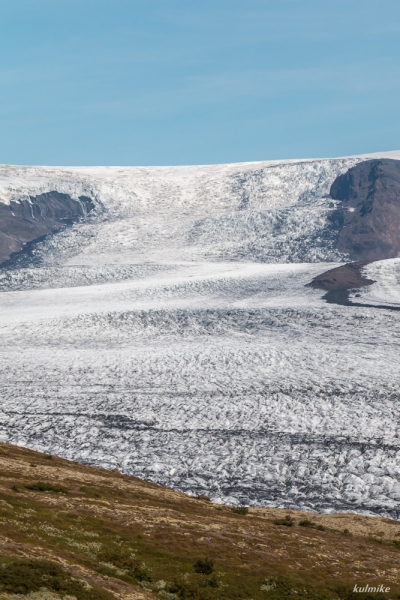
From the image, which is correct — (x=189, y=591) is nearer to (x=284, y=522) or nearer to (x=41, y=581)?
(x=41, y=581)

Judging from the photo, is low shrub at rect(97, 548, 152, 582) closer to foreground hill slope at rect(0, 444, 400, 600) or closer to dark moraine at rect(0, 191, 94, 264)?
foreground hill slope at rect(0, 444, 400, 600)

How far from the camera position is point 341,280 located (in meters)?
74.9

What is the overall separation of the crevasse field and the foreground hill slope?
6.89 m

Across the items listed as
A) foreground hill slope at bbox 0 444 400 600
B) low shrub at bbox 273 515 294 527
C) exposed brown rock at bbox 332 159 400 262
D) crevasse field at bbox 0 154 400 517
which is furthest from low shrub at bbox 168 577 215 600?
exposed brown rock at bbox 332 159 400 262

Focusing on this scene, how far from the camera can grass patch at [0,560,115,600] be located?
10.0m

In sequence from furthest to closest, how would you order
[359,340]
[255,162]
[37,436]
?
[255,162] → [359,340] → [37,436]

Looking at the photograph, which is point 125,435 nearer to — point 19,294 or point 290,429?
point 290,429

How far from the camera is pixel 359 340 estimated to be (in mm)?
50188

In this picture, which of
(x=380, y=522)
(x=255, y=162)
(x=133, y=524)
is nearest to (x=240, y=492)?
(x=380, y=522)

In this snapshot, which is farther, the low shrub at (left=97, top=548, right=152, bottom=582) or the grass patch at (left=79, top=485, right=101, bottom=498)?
the grass patch at (left=79, top=485, right=101, bottom=498)

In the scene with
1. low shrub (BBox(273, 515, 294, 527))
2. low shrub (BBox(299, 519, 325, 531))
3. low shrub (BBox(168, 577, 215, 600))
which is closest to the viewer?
low shrub (BBox(168, 577, 215, 600))

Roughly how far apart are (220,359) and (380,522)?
25116mm

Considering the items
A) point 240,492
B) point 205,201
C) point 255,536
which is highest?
point 205,201

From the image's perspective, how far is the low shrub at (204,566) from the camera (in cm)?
1338
